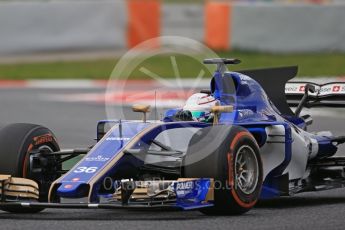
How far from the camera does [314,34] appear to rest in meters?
28.0

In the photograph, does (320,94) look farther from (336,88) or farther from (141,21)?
(141,21)

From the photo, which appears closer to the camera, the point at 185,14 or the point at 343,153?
the point at 343,153

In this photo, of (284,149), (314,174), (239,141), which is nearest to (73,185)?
(239,141)

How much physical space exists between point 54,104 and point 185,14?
1639 cm

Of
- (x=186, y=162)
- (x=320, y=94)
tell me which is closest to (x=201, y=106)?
(x=186, y=162)

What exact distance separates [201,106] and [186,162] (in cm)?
103

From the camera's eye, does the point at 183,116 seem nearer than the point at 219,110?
No

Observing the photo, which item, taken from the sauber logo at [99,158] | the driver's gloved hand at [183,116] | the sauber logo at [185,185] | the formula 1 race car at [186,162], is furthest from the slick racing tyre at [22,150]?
the sauber logo at [185,185]

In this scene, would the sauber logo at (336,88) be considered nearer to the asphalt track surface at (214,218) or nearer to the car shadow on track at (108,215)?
the asphalt track surface at (214,218)

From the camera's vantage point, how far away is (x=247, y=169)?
30.1 feet

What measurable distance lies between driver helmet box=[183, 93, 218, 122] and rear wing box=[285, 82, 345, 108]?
195 cm

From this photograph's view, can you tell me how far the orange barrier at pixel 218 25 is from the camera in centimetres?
2883

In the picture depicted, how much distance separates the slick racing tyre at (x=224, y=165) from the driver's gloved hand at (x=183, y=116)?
58 cm

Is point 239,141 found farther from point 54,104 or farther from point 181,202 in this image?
point 54,104
